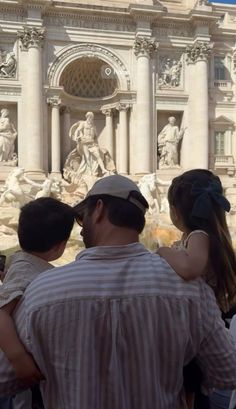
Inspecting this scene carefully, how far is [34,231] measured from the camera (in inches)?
99.8

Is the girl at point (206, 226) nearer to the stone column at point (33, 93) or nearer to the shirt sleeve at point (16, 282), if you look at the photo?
the shirt sleeve at point (16, 282)

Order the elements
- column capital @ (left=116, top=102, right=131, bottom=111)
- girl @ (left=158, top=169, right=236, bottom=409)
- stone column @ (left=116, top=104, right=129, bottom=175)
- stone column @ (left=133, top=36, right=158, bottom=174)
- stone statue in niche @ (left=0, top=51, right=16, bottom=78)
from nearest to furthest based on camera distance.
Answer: girl @ (left=158, top=169, right=236, bottom=409), stone statue in niche @ (left=0, top=51, right=16, bottom=78), stone column @ (left=133, top=36, right=158, bottom=174), column capital @ (left=116, top=102, right=131, bottom=111), stone column @ (left=116, top=104, right=129, bottom=175)

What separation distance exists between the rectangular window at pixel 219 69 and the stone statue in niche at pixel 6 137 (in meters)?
10.5

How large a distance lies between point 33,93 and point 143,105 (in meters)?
5.08

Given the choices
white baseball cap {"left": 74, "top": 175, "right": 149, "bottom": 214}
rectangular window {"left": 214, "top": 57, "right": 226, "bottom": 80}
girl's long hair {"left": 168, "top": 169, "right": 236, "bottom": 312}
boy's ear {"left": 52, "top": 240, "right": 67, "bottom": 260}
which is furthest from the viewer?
rectangular window {"left": 214, "top": 57, "right": 226, "bottom": 80}

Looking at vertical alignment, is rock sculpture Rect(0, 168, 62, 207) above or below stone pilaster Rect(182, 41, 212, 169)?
below

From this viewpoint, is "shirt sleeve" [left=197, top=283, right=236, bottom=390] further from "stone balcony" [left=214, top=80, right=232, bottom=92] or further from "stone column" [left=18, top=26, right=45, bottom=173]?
"stone balcony" [left=214, top=80, right=232, bottom=92]

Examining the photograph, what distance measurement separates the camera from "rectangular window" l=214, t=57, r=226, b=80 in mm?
25234

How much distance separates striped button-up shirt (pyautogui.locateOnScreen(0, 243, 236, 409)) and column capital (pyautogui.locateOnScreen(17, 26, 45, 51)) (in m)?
21.9

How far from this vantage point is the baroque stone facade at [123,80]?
22.4 m

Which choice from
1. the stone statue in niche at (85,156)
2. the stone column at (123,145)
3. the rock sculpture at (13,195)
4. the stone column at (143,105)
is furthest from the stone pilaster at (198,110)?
the rock sculpture at (13,195)

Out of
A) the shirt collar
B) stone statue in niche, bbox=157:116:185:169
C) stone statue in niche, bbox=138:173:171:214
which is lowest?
stone statue in niche, bbox=138:173:171:214

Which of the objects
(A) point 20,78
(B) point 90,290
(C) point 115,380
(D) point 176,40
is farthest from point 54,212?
(D) point 176,40

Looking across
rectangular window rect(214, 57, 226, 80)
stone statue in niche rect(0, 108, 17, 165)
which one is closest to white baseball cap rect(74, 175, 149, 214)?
stone statue in niche rect(0, 108, 17, 165)
